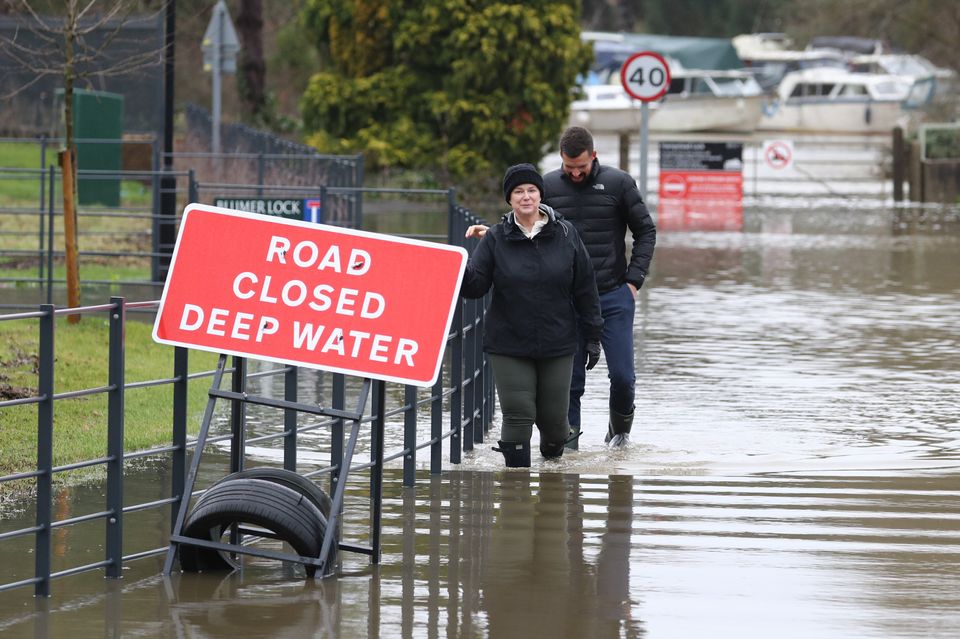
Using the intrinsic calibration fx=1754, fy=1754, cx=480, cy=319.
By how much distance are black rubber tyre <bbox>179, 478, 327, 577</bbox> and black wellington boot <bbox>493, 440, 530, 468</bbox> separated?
8.21 ft

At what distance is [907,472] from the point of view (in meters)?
9.73

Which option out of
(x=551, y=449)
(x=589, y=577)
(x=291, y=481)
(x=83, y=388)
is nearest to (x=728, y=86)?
(x=83, y=388)

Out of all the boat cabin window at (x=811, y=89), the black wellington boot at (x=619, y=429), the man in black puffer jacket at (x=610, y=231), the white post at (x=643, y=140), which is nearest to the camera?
the man in black puffer jacket at (x=610, y=231)

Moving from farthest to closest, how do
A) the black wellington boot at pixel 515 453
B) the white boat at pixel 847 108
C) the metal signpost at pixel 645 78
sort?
the white boat at pixel 847 108, the metal signpost at pixel 645 78, the black wellington boot at pixel 515 453

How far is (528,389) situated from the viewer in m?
9.23

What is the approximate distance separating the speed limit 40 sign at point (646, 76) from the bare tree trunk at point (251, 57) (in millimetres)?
20710

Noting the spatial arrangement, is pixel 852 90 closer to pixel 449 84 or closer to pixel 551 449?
pixel 449 84

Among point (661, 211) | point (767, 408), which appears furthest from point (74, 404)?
point (661, 211)

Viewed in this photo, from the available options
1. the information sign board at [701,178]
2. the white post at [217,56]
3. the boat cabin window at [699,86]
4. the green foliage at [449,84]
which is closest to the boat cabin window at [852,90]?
the boat cabin window at [699,86]

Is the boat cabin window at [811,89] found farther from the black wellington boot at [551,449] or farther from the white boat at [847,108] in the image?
the black wellington boot at [551,449]

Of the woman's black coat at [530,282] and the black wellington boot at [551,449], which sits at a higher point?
the woman's black coat at [530,282]

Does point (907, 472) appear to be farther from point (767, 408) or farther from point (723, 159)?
point (723, 159)

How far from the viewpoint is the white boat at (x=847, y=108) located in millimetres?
54000

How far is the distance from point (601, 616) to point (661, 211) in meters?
24.8
